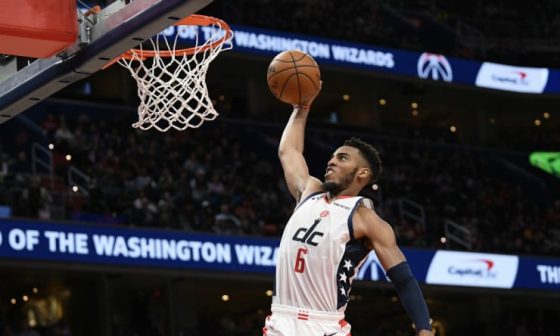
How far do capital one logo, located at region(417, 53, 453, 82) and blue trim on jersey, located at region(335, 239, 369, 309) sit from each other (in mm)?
19048

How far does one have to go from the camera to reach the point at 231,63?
24938mm

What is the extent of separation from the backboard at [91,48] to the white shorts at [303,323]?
148 centimetres

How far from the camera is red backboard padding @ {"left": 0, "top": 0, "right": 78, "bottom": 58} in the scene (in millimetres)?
6410

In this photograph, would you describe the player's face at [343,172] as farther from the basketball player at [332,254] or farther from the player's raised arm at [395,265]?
the player's raised arm at [395,265]

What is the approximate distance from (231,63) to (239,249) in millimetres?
7801

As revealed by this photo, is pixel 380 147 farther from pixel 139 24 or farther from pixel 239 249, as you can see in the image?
pixel 139 24

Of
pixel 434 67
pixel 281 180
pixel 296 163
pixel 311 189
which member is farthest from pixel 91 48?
pixel 434 67

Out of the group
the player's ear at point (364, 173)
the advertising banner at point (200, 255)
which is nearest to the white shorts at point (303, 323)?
the player's ear at point (364, 173)

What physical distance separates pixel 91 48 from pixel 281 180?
582 inches

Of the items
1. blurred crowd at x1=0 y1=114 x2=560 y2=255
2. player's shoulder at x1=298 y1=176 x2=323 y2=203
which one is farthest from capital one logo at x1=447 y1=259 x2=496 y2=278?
player's shoulder at x1=298 y1=176 x2=323 y2=203

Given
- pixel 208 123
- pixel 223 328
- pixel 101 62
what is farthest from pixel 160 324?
pixel 101 62

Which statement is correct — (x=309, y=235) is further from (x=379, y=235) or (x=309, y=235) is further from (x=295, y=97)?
(x=295, y=97)

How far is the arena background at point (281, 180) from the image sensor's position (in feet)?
57.4

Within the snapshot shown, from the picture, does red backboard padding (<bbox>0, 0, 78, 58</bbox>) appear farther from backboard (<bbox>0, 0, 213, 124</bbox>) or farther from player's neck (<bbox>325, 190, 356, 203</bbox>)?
player's neck (<bbox>325, 190, 356, 203</bbox>)
